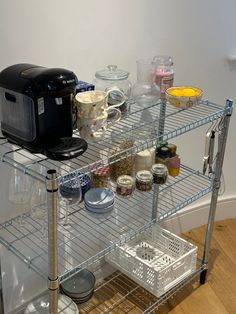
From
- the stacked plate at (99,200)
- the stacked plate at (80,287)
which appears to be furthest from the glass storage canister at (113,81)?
the stacked plate at (80,287)

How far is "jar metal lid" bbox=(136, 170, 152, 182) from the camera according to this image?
1867mm

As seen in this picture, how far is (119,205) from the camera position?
2.15 meters

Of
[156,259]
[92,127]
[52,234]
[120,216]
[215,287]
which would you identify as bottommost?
[215,287]

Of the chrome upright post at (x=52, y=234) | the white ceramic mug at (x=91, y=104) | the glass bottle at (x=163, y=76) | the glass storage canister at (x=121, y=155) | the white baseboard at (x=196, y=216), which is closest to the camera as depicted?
the chrome upright post at (x=52, y=234)

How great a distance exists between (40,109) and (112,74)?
534 mm

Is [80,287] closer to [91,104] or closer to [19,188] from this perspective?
[19,188]

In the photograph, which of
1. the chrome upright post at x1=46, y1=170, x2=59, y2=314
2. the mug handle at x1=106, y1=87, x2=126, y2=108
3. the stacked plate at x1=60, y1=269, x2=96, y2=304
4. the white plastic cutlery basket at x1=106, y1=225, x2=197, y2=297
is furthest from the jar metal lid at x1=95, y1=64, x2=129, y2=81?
the stacked plate at x1=60, y1=269, x2=96, y2=304

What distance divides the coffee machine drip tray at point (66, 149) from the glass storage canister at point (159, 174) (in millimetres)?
558

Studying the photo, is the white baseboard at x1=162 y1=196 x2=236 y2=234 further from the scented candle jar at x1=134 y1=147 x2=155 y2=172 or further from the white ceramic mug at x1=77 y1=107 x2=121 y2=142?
the white ceramic mug at x1=77 y1=107 x2=121 y2=142

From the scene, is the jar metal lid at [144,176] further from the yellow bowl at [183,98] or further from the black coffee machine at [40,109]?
the black coffee machine at [40,109]

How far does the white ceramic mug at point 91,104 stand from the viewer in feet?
5.01

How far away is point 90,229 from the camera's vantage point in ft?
6.80

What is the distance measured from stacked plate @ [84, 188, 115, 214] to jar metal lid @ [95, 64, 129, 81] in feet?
1.43

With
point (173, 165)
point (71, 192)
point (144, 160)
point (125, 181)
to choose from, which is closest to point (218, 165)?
point (173, 165)
